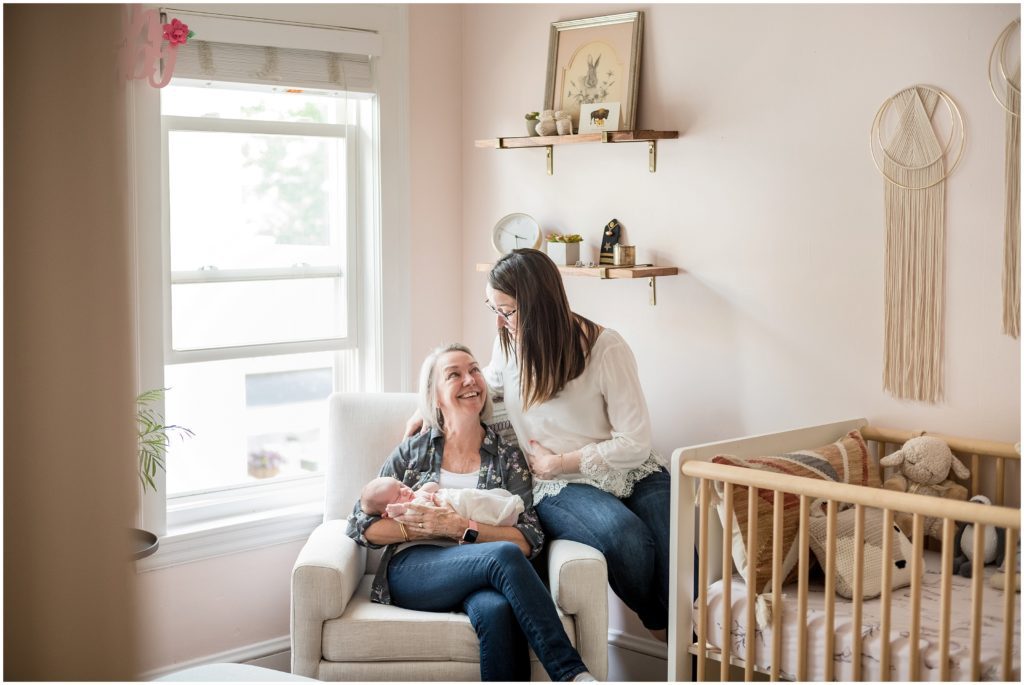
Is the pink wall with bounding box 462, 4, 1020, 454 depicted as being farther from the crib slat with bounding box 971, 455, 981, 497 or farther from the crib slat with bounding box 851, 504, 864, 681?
the crib slat with bounding box 851, 504, 864, 681

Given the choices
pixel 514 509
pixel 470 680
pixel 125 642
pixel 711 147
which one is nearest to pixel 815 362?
pixel 711 147

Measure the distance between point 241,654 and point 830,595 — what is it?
6.24 feet

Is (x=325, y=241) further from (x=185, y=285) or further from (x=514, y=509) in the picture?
(x=514, y=509)

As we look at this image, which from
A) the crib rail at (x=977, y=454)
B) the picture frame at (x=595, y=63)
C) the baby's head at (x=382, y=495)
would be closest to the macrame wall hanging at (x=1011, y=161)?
the crib rail at (x=977, y=454)

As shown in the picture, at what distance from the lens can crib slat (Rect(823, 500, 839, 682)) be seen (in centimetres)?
200

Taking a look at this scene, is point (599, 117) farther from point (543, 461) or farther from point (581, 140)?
point (543, 461)

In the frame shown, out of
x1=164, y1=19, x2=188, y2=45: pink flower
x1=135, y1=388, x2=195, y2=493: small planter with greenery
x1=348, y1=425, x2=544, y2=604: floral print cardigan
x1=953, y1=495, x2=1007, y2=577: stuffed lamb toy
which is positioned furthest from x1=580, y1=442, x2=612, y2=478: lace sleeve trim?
x1=164, y1=19, x2=188, y2=45: pink flower

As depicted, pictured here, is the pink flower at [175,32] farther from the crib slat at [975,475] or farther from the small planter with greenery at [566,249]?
the crib slat at [975,475]

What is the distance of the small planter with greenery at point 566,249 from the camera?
3109 millimetres

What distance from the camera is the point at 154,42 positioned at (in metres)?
2.47

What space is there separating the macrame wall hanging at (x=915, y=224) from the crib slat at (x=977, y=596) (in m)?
0.76

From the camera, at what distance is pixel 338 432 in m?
2.97

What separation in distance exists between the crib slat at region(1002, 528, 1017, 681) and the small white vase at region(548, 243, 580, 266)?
1.63 metres

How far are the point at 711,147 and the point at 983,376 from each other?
991 millimetres
